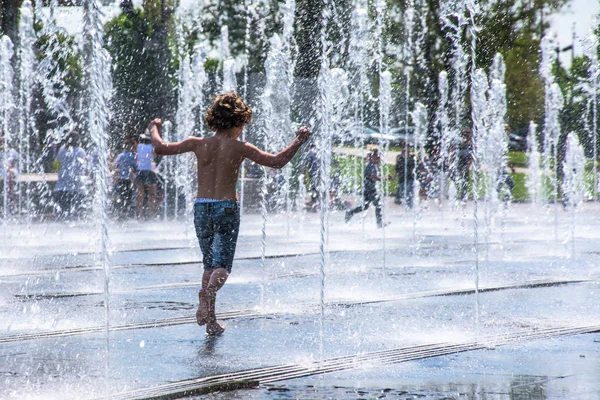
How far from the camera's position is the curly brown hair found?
6332 millimetres

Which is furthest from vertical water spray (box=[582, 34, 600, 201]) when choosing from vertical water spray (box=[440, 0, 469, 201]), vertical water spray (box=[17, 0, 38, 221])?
vertical water spray (box=[17, 0, 38, 221])

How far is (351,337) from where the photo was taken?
6.33 metres

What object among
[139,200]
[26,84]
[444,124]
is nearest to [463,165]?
[139,200]

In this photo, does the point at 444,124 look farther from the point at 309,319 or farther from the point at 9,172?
the point at 309,319

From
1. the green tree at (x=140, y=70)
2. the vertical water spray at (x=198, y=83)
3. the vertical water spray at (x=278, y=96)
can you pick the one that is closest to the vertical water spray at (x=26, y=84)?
the green tree at (x=140, y=70)

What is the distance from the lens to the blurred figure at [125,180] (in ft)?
68.6

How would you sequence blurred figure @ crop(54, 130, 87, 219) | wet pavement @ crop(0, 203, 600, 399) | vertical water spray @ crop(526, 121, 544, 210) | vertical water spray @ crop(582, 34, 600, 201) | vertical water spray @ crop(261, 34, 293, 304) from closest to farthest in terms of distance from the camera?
wet pavement @ crop(0, 203, 600, 399) → blurred figure @ crop(54, 130, 87, 219) → vertical water spray @ crop(261, 34, 293, 304) → vertical water spray @ crop(582, 34, 600, 201) → vertical water spray @ crop(526, 121, 544, 210)

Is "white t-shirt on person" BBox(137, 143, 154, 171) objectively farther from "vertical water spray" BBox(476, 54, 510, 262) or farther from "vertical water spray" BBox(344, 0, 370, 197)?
"vertical water spray" BBox(344, 0, 370, 197)

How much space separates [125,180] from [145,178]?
761mm

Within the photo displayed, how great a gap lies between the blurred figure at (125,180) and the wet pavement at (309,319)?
6.79 meters

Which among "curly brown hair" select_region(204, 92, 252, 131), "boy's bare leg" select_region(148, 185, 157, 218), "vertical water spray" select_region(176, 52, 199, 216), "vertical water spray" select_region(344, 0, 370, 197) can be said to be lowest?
"boy's bare leg" select_region(148, 185, 157, 218)

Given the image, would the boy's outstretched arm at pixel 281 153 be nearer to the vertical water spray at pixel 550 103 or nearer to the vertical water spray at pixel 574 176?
the vertical water spray at pixel 574 176

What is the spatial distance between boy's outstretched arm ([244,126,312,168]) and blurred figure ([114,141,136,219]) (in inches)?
584

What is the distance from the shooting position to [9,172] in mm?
20109
